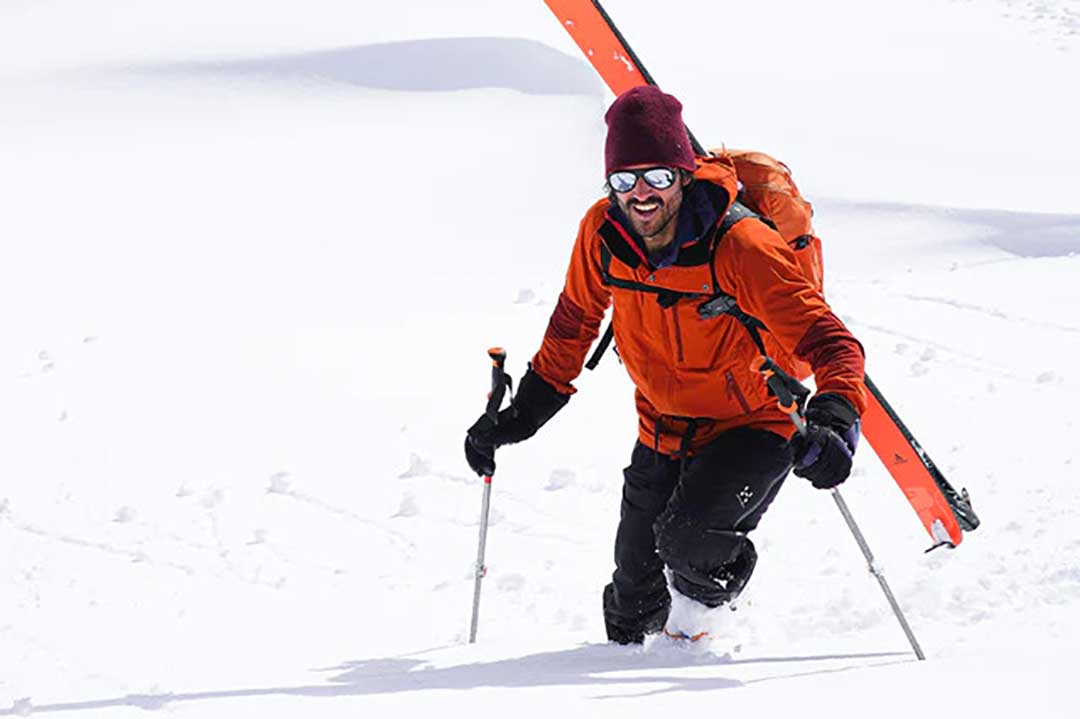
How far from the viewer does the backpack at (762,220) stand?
14.6 feet

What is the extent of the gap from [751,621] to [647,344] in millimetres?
1585

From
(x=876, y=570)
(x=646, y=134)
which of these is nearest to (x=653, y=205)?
(x=646, y=134)

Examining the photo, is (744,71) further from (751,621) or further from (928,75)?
(751,621)

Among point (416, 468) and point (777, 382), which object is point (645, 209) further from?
point (416, 468)

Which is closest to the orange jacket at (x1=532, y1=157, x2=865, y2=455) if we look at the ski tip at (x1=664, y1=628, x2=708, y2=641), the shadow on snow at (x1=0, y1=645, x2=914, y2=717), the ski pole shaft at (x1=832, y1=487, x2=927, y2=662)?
the ski pole shaft at (x1=832, y1=487, x2=927, y2=662)

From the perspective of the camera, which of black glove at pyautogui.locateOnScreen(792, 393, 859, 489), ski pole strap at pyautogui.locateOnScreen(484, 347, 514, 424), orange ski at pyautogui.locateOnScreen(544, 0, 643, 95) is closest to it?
black glove at pyautogui.locateOnScreen(792, 393, 859, 489)

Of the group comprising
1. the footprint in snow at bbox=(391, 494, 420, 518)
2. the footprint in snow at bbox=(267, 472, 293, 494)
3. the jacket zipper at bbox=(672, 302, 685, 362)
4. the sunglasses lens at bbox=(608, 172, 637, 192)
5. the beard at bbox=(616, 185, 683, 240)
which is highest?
the sunglasses lens at bbox=(608, 172, 637, 192)

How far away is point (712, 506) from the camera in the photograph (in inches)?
183

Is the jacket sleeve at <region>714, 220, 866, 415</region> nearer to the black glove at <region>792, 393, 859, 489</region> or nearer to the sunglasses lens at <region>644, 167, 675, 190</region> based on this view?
the black glove at <region>792, 393, 859, 489</region>

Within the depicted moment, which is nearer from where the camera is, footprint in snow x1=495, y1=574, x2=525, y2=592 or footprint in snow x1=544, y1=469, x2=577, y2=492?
footprint in snow x1=495, y1=574, x2=525, y2=592

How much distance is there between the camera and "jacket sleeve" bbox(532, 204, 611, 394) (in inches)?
190

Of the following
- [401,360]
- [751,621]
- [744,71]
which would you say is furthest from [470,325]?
[744,71]

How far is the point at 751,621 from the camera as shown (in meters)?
5.68

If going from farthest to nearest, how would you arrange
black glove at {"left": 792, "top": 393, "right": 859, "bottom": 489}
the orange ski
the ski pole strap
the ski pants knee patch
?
the orange ski → the ski pole strap → the ski pants knee patch → black glove at {"left": 792, "top": 393, "right": 859, "bottom": 489}
